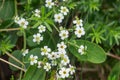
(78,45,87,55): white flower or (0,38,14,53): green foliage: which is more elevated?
(0,38,14,53): green foliage

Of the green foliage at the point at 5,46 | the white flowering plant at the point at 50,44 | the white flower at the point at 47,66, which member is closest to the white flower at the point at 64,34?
the white flowering plant at the point at 50,44

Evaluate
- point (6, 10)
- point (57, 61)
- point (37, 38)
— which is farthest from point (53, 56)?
point (6, 10)

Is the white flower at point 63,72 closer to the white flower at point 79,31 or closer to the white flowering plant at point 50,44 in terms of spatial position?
the white flowering plant at point 50,44

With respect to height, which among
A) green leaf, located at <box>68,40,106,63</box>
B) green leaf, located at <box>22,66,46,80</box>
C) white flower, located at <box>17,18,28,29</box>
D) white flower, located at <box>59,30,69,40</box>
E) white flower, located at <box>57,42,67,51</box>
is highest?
white flower, located at <box>17,18,28,29</box>

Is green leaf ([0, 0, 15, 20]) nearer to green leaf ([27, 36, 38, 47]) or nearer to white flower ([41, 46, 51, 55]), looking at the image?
green leaf ([27, 36, 38, 47])

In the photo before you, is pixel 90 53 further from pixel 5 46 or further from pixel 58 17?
pixel 5 46

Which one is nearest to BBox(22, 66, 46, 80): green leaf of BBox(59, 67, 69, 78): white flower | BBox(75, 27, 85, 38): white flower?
BBox(59, 67, 69, 78): white flower

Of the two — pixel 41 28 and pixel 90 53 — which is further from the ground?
pixel 41 28

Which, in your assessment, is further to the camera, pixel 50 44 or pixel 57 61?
pixel 50 44
